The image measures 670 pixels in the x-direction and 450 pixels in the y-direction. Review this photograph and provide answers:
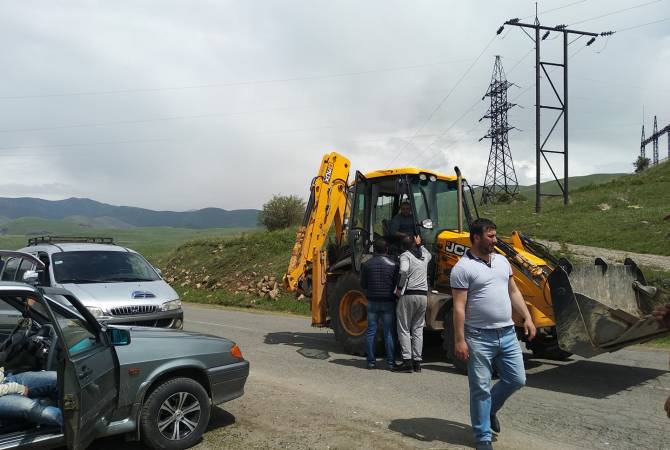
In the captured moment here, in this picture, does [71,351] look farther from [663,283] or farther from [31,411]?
[663,283]

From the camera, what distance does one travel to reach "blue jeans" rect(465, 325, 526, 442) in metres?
4.54

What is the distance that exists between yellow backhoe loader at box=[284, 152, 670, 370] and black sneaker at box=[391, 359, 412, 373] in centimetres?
58

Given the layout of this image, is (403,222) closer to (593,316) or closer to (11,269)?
(593,316)

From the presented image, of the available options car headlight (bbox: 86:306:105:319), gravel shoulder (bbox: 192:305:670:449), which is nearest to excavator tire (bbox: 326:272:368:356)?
gravel shoulder (bbox: 192:305:670:449)

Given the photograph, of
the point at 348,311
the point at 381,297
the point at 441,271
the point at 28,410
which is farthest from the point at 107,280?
the point at 441,271

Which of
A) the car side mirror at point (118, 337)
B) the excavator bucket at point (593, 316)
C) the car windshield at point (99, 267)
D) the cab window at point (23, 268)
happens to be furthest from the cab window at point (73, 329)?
the cab window at point (23, 268)

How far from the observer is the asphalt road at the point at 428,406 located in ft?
16.3

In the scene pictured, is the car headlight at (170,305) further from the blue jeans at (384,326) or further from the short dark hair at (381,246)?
the short dark hair at (381,246)

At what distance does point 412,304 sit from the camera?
7711 mm

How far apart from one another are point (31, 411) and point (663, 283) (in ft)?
42.2

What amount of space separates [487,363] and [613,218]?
Result: 18.7m

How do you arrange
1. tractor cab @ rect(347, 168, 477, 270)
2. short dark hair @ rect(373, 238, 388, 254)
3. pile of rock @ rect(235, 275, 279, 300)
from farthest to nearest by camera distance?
pile of rock @ rect(235, 275, 279, 300) → tractor cab @ rect(347, 168, 477, 270) → short dark hair @ rect(373, 238, 388, 254)

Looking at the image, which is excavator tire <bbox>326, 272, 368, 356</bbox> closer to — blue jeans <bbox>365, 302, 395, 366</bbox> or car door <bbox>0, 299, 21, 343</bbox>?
blue jeans <bbox>365, 302, 395, 366</bbox>

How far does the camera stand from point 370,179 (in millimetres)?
9227
